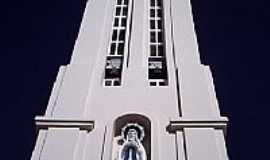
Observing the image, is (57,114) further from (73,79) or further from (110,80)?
(110,80)

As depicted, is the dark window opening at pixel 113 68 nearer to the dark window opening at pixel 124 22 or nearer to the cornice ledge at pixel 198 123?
the dark window opening at pixel 124 22

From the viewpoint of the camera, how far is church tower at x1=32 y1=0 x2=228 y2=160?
→ 51.3ft

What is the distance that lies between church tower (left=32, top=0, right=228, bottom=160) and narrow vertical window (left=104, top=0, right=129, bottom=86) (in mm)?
42

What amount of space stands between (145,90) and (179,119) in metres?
2.40

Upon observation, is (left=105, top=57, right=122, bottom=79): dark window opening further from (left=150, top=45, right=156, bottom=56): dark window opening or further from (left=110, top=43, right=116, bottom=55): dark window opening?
(left=150, top=45, right=156, bottom=56): dark window opening

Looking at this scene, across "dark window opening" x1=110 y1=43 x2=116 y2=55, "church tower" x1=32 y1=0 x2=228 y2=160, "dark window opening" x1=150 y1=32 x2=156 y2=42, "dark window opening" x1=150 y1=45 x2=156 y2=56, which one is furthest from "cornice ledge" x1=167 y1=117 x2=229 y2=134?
"dark window opening" x1=150 y1=32 x2=156 y2=42

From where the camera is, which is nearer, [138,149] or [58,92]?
[138,149]

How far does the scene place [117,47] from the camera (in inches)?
874

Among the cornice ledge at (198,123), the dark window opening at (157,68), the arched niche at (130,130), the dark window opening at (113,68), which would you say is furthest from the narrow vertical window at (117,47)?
the cornice ledge at (198,123)

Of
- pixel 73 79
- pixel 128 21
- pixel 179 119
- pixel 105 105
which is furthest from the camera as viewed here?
pixel 128 21

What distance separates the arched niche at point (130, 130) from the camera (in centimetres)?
1620

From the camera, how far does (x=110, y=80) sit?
65.7ft

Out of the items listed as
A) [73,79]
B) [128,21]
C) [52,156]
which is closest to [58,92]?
[73,79]

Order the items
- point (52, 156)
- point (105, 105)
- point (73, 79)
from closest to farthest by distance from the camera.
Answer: point (52, 156), point (105, 105), point (73, 79)
